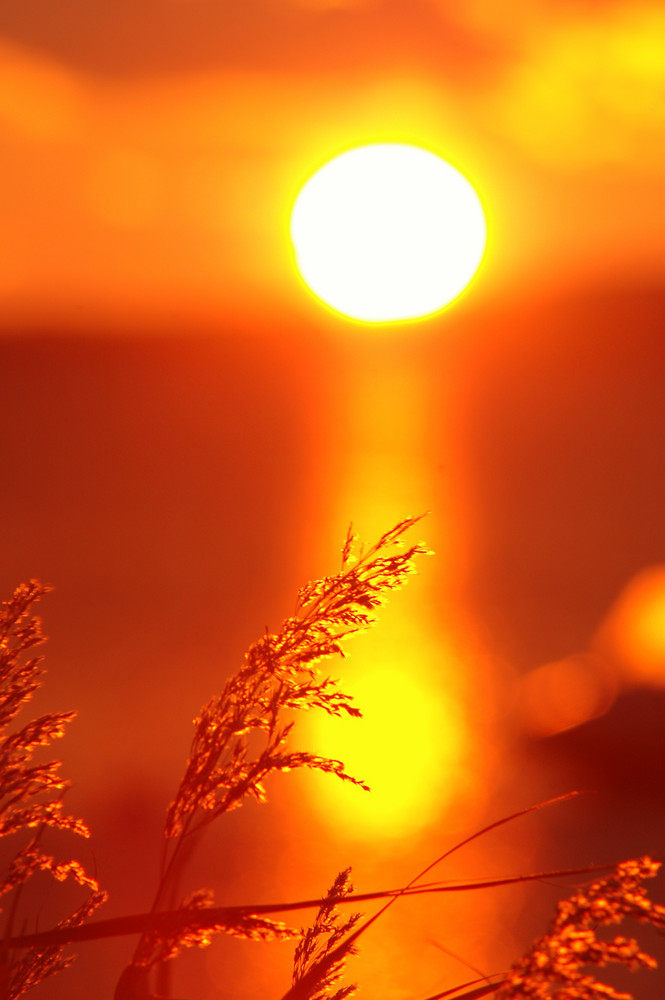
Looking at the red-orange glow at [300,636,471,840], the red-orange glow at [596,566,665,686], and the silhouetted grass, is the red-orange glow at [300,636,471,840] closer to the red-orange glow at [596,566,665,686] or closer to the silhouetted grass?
the red-orange glow at [596,566,665,686]

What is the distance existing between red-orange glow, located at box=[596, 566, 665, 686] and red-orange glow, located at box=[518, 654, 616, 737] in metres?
0.17

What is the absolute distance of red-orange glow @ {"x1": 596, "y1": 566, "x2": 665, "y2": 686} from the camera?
694 centimetres

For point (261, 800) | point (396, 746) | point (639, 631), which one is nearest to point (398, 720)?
point (396, 746)

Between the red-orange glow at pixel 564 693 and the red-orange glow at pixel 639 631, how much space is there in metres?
0.17

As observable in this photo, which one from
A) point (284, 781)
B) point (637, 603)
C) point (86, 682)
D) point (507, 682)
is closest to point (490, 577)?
point (637, 603)

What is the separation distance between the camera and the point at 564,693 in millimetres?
7348

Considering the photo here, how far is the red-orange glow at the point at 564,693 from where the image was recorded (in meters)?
6.37

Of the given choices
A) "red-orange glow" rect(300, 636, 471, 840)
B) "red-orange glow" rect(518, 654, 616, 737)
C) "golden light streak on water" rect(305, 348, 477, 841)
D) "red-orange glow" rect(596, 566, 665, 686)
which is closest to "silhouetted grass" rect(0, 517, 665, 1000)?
"golden light streak on water" rect(305, 348, 477, 841)

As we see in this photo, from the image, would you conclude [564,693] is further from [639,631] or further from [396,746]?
[639,631]

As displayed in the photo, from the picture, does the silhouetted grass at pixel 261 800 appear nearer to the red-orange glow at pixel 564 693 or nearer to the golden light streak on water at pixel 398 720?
the golden light streak on water at pixel 398 720

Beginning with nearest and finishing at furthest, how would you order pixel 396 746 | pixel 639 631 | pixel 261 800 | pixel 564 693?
pixel 261 800, pixel 396 746, pixel 564 693, pixel 639 631

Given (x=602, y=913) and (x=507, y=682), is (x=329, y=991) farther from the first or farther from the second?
(x=507, y=682)

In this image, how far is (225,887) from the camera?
148 inches

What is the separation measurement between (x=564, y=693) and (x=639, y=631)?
212cm
